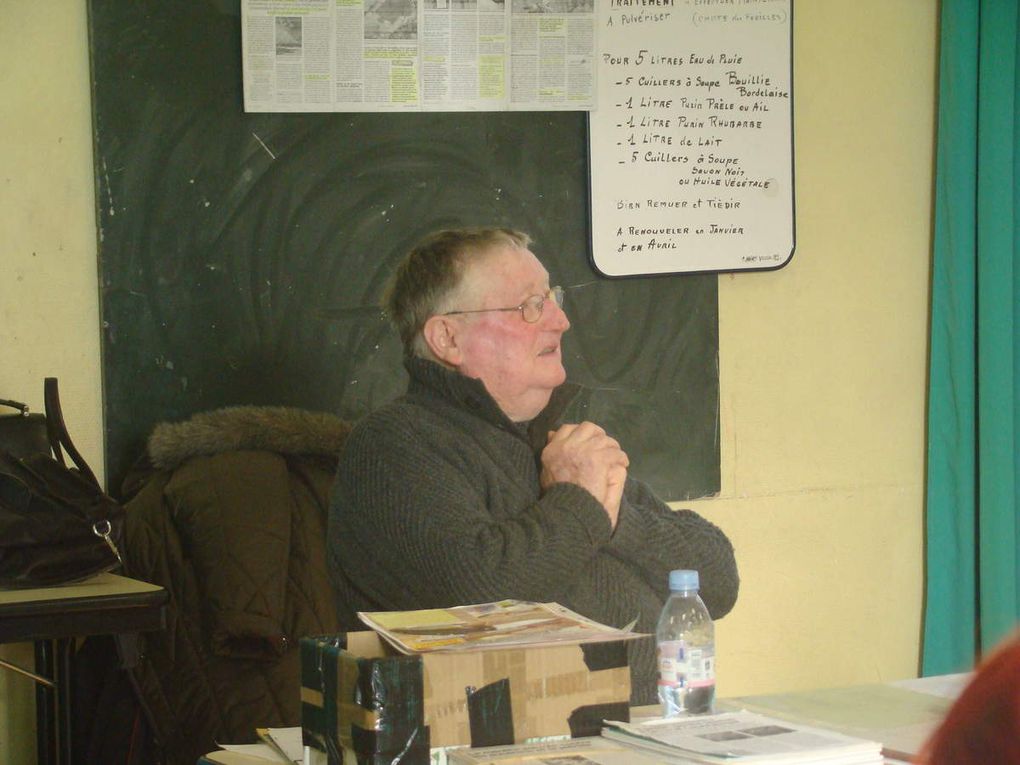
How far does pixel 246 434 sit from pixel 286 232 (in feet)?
1.62

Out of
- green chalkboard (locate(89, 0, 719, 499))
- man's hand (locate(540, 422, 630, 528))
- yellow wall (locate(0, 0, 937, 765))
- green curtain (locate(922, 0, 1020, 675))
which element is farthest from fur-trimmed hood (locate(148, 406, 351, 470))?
green curtain (locate(922, 0, 1020, 675))

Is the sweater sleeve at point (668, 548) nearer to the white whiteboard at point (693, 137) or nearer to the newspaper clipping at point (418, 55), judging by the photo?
the white whiteboard at point (693, 137)

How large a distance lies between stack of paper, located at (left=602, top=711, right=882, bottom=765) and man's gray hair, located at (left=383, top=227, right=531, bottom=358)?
1023 millimetres

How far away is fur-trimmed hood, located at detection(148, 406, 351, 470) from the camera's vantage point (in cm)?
261

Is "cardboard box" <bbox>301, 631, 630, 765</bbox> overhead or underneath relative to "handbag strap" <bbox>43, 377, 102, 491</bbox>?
underneath

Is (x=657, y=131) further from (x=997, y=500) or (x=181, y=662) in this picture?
(x=181, y=662)

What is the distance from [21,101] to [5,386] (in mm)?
584

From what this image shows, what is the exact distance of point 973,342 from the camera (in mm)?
3459

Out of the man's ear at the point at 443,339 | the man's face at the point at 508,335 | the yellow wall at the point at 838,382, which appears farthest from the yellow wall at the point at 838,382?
the man's ear at the point at 443,339

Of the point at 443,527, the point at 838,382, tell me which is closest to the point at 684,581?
the point at 443,527

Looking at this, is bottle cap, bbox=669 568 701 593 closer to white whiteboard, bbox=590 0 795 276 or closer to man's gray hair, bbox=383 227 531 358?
man's gray hair, bbox=383 227 531 358

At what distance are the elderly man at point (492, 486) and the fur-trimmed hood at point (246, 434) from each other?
464mm

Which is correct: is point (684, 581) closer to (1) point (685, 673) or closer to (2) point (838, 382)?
(1) point (685, 673)

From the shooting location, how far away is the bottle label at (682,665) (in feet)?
5.15
